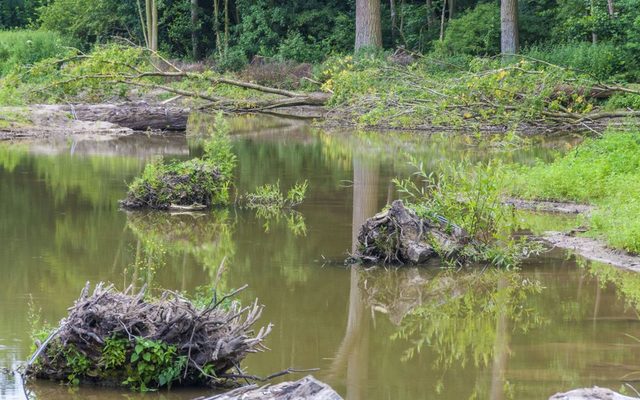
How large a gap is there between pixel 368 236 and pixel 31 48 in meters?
39.3

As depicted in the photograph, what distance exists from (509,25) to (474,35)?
393 cm

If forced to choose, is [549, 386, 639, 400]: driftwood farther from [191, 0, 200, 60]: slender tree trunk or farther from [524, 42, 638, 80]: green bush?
[191, 0, 200, 60]: slender tree trunk

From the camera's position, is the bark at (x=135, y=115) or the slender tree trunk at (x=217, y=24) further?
the slender tree trunk at (x=217, y=24)

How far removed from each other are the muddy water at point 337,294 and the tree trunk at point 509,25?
1924cm

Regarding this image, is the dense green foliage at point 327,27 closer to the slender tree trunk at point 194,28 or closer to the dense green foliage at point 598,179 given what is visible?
the slender tree trunk at point 194,28

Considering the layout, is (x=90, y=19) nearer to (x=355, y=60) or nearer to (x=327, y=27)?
(x=327, y=27)

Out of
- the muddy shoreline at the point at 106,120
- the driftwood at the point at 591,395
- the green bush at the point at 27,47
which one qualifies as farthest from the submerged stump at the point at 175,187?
the green bush at the point at 27,47

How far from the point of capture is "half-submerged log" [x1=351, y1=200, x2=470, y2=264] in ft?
38.7

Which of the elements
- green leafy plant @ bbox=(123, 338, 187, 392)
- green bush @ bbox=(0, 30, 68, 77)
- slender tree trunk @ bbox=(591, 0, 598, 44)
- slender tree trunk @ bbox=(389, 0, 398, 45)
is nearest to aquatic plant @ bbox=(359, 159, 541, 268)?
green leafy plant @ bbox=(123, 338, 187, 392)

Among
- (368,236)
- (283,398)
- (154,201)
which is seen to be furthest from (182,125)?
(283,398)

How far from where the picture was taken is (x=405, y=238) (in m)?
11.9

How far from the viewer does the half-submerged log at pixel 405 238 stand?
38.7 ft

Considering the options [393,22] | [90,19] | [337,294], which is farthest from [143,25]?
[337,294]

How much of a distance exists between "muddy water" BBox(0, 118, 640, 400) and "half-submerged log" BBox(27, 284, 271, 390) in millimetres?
146
